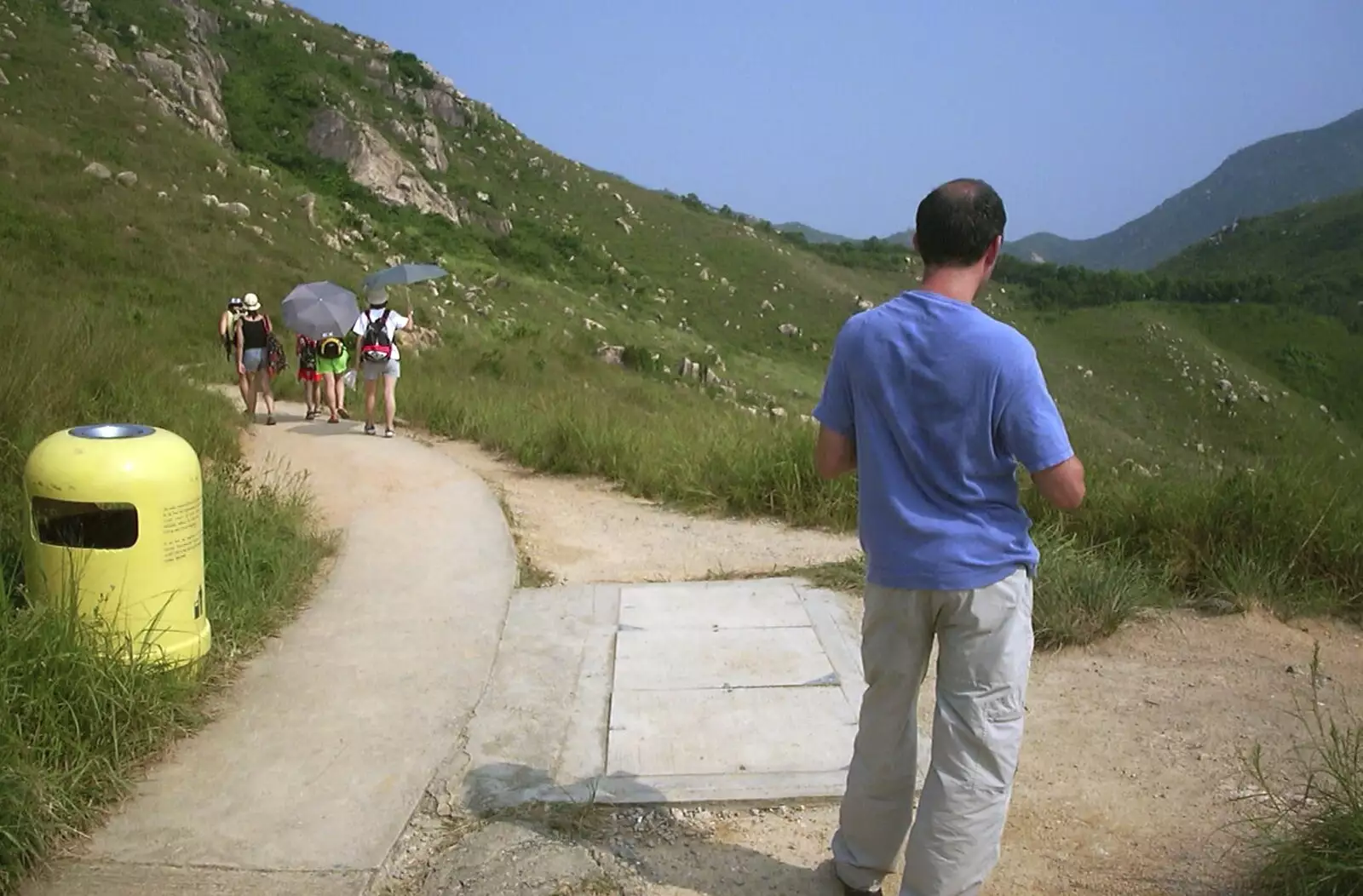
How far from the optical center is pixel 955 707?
9.18 feet

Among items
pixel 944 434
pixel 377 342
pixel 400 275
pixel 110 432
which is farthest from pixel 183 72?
pixel 944 434

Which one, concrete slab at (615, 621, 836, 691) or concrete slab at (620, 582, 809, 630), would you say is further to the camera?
concrete slab at (620, 582, 809, 630)

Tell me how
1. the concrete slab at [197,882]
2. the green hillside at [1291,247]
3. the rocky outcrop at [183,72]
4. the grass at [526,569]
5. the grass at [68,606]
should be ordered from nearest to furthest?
the concrete slab at [197,882]
the grass at [68,606]
the grass at [526,569]
the rocky outcrop at [183,72]
the green hillside at [1291,247]

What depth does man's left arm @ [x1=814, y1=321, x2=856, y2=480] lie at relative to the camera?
9.41 ft

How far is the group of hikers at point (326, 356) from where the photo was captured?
10.3m

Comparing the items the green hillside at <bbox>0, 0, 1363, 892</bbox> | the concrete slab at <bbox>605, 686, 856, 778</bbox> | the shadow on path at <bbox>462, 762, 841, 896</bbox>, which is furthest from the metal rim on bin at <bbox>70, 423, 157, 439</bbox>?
the concrete slab at <bbox>605, 686, 856, 778</bbox>

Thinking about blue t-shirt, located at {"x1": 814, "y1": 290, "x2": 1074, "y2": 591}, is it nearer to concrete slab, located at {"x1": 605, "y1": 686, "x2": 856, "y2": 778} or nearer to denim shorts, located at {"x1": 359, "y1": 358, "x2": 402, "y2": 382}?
concrete slab, located at {"x1": 605, "y1": 686, "x2": 856, "y2": 778}

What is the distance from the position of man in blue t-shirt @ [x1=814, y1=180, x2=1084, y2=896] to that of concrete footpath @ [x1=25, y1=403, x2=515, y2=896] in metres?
1.68

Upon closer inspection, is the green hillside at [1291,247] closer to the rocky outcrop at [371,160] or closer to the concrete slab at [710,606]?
the rocky outcrop at [371,160]

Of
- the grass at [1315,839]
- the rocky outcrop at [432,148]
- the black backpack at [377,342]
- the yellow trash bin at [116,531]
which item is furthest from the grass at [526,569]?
the rocky outcrop at [432,148]

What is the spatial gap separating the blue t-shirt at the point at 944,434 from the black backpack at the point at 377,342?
809cm

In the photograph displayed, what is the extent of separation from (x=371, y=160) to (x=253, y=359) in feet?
92.7

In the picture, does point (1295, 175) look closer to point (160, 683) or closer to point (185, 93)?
point (185, 93)

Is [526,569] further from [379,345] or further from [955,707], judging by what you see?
[379,345]
